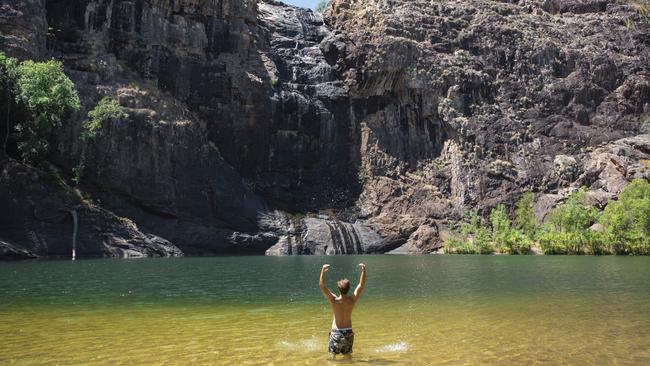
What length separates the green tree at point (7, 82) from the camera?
57219 millimetres

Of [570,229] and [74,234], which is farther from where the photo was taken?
[570,229]

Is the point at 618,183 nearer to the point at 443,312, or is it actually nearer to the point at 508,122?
the point at 508,122

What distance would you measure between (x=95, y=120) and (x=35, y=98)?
7.85 m

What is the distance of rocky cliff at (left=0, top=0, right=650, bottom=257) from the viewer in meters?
66.6

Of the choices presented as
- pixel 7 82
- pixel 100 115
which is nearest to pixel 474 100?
pixel 100 115

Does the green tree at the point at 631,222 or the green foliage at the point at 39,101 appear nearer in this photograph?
the green foliage at the point at 39,101

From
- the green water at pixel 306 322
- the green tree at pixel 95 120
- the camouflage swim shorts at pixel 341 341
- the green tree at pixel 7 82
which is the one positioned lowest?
the green water at pixel 306 322

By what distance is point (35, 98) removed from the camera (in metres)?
57.9

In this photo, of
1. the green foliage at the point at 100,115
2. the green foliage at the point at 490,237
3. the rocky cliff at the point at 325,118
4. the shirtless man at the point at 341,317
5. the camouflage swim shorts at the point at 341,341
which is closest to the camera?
the shirtless man at the point at 341,317

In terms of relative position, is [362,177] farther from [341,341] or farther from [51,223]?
[341,341]

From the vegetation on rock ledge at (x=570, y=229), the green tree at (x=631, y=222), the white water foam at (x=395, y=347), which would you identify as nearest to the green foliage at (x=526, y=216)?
the vegetation on rock ledge at (x=570, y=229)

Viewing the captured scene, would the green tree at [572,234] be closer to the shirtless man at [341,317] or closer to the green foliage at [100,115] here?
the green foliage at [100,115]

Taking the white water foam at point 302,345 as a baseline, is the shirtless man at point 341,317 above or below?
above

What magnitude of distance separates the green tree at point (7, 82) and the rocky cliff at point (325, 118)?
4910 mm
